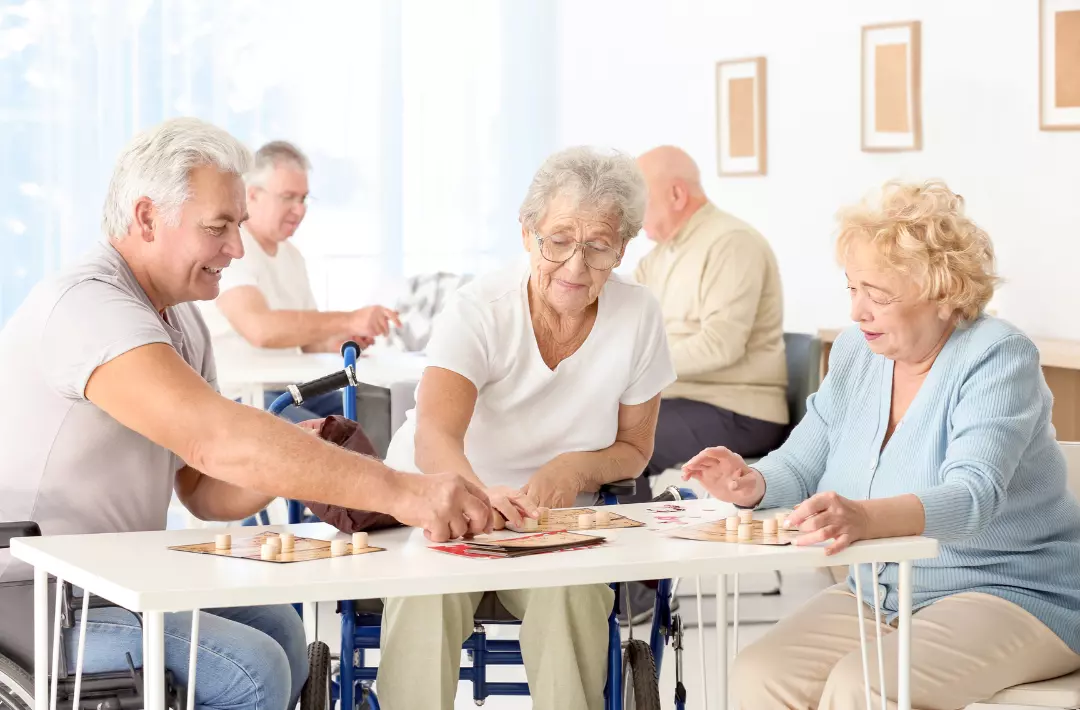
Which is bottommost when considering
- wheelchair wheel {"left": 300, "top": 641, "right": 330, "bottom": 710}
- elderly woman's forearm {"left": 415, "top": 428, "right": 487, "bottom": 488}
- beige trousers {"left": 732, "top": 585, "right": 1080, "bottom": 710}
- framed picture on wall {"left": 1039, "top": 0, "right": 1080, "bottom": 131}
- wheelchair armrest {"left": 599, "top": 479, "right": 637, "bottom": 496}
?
wheelchair wheel {"left": 300, "top": 641, "right": 330, "bottom": 710}

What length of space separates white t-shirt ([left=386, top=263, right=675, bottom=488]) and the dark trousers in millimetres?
1589

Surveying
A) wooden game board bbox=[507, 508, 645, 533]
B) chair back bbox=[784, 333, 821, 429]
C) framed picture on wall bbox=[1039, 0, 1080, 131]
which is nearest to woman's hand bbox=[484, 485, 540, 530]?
wooden game board bbox=[507, 508, 645, 533]

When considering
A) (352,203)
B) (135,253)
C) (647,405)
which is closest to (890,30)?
(352,203)

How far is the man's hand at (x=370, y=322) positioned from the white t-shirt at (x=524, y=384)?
4.70 ft

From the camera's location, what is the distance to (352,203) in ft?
21.2

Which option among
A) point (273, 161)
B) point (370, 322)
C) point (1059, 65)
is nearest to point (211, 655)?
point (370, 322)

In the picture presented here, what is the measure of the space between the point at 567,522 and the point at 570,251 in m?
0.62

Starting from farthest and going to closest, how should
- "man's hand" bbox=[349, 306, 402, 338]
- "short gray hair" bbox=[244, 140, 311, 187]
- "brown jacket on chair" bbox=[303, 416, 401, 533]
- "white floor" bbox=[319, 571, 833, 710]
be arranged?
"short gray hair" bbox=[244, 140, 311, 187] < "man's hand" bbox=[349, 306, 402, 338] < "white floor" bbox=[319, 571, 833, 710] < "brown jacket on chair" bbox=[303, 416, 401, 533]

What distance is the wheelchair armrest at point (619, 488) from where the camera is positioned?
8.39 ft

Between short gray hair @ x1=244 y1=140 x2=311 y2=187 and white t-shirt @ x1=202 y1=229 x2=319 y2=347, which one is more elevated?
short gray hair @ x1=244 y1=140 x2=311 y2=187

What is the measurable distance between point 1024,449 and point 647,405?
2.53 ft

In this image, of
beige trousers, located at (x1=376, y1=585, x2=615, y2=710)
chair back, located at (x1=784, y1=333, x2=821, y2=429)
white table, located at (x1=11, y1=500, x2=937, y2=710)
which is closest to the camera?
white table, located at (x1=11, y1=500, x2=937, y2=710)

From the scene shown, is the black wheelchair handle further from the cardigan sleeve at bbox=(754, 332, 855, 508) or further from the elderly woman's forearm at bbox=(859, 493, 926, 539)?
the elderly woman's forearm at bbox=(859, 493, 926, 539)

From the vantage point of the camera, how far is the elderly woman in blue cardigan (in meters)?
2.04
